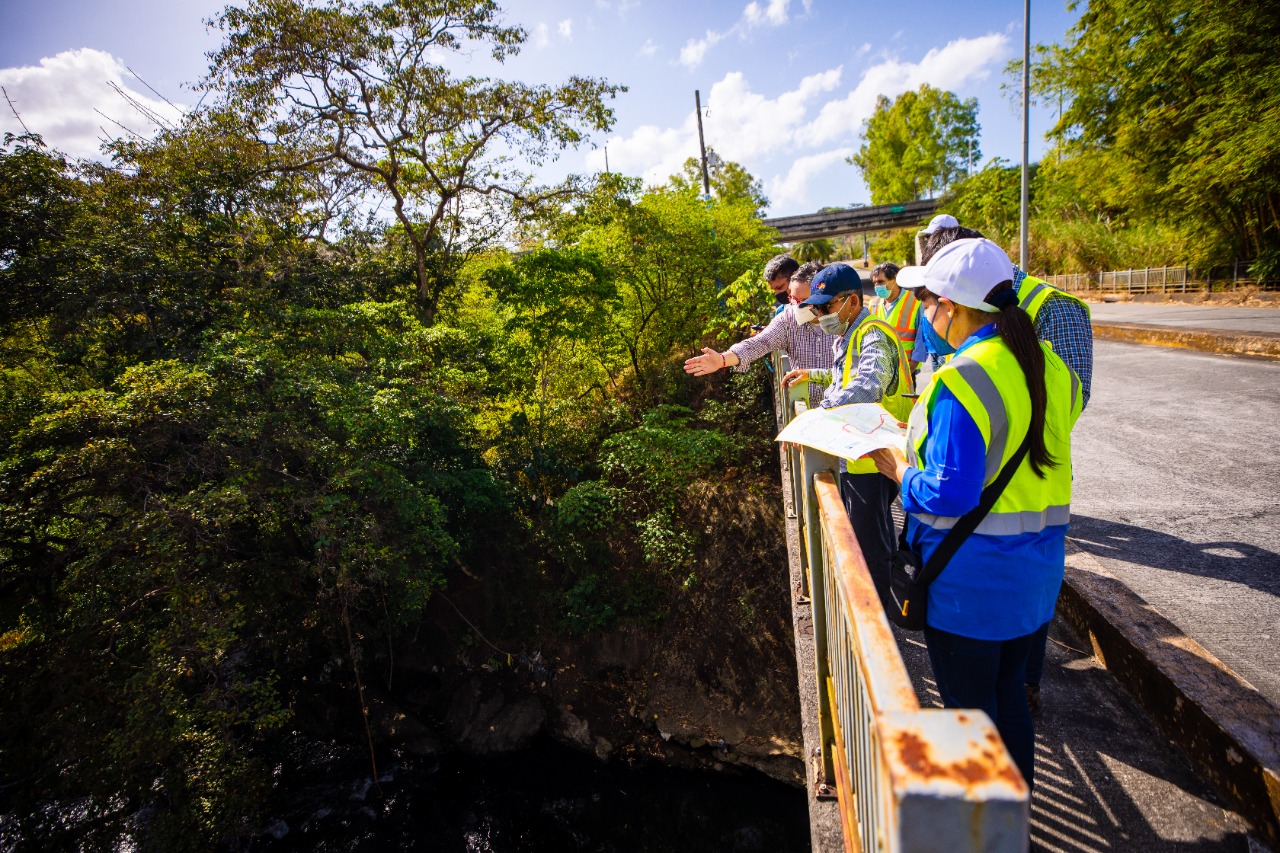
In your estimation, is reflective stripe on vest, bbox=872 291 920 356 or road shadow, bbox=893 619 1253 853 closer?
road shadow, bbox=893 619 1253 853

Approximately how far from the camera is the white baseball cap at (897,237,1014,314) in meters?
1.67

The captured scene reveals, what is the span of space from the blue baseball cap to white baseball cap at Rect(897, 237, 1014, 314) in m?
1.23

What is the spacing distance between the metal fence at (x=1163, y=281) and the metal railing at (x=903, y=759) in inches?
702

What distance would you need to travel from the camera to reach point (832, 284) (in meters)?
2.97

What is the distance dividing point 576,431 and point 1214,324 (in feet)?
39.4

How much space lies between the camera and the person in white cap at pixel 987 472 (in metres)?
1.58

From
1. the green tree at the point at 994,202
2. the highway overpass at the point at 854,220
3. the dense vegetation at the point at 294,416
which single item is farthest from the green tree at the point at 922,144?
the dense vegetation at the point at 294,416

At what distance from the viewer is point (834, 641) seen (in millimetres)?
1979

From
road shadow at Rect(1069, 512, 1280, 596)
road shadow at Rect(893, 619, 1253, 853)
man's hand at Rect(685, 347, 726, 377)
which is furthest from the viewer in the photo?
man's hand at Rect(685, 347, 726, 377)

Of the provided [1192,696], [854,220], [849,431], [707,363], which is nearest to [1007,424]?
[849,431]

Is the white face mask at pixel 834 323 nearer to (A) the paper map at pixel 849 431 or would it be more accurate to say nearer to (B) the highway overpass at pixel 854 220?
(A) the paper map at pixel 849 431

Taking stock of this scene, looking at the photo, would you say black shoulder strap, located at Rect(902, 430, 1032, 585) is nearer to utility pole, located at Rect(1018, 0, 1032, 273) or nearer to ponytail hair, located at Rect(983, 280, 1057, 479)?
ponytail hair, located at Rect(983, 280, 1057, 479)

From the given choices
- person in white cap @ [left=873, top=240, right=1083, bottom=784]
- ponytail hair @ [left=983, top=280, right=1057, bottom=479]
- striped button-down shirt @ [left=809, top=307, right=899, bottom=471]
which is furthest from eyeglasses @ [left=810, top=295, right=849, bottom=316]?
ponytail hair @ [left=983, top=280, right=1057, bottom=479]

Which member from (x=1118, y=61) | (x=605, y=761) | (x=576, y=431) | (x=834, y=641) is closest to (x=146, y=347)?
(x=576, y=431)
